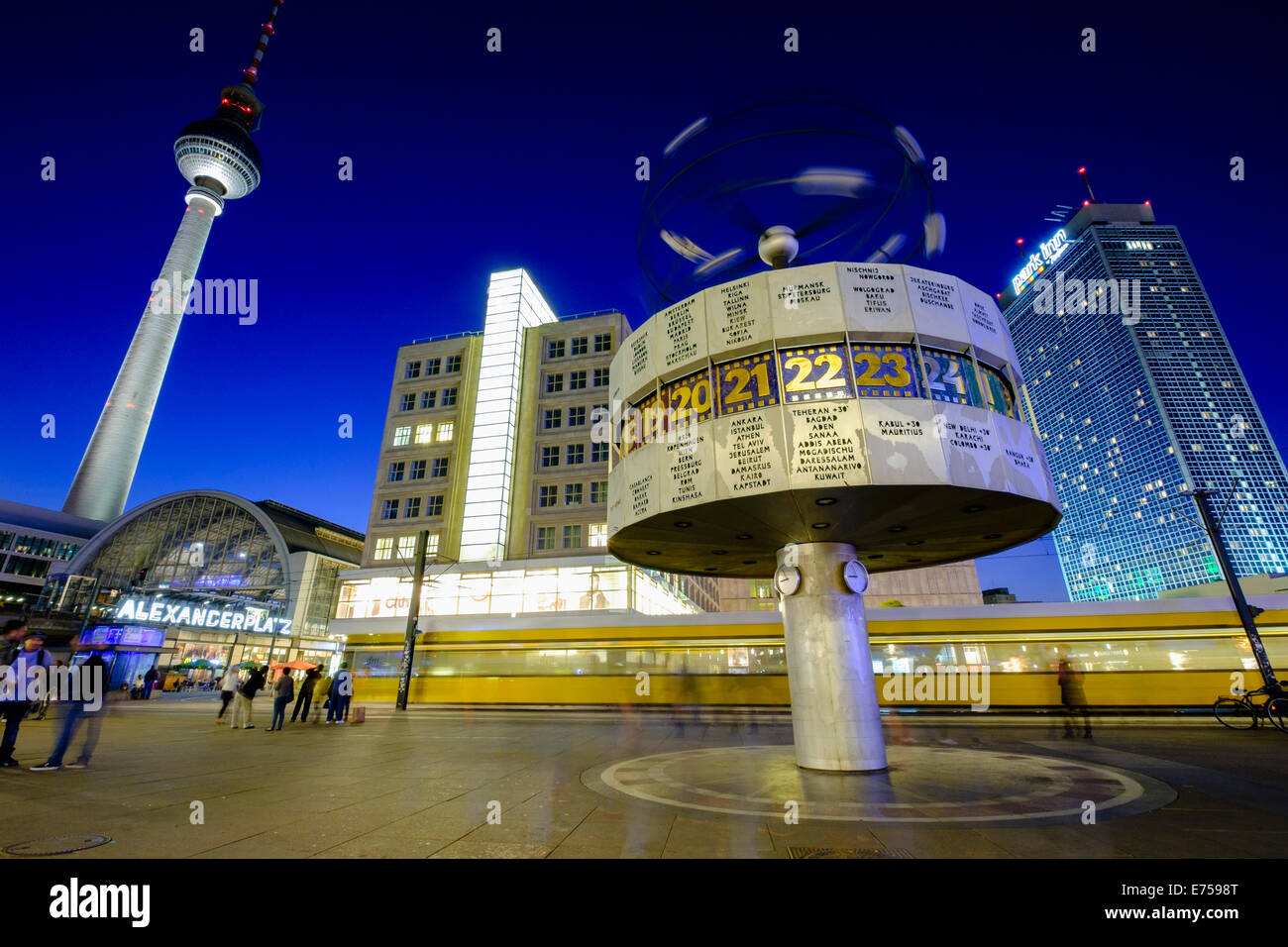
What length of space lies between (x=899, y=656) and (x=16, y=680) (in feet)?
80.3

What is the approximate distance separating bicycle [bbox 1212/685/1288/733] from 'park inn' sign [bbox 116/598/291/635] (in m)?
68.1

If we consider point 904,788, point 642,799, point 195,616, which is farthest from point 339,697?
point 195,616

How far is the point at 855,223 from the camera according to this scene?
38.4 feet

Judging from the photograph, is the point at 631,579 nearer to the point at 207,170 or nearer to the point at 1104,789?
the point at 1104,789

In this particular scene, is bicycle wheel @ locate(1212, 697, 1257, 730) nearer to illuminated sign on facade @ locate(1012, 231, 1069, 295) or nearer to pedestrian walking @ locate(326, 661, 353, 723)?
pedestrian walking @ locate(326, 661, 353, 723)

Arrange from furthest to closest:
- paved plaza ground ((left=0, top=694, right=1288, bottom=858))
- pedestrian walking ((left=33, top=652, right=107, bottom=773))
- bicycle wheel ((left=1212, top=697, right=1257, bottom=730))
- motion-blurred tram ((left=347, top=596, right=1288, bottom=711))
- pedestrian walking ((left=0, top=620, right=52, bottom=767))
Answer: motion-blurred tram ((left=347, top=596, right=1288, bottom=711)), bicycle wheel ((left=1212, top=697, right=1257, bottom=730)), pedestrian walking ((left=33, top=652, right=107, bottom=773)), pedestrian walking ((left=0, top=620, right=52, bottom=767)), paved plaza ground ((left=0, top=694, right=1288, bottom=858))

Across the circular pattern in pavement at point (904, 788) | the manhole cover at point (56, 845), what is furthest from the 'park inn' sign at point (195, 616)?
the manhole cover at point (56, 845)

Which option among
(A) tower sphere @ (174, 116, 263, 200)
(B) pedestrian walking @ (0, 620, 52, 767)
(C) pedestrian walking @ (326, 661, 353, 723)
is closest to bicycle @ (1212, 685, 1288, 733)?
(C) pedestrian walking @ (326, 661, 353, 723)

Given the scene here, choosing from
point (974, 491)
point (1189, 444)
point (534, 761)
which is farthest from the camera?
point (1189, 444)

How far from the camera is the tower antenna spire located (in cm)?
11331

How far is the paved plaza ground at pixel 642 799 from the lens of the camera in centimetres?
505

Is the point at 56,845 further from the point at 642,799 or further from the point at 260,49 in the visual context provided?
the point at 260,49
